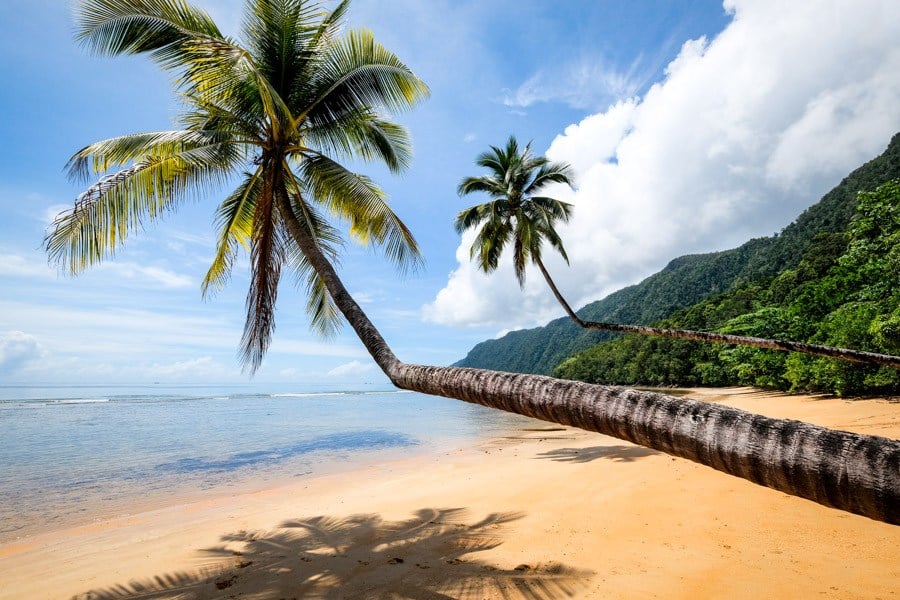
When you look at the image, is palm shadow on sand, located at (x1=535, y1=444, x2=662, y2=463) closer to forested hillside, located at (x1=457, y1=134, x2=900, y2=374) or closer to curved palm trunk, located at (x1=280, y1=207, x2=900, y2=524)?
curved palm trunk, located at (x1=280, y1=207, x2=900, y2=524)

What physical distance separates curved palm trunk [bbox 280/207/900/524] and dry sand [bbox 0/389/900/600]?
104 inches

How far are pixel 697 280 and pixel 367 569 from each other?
101092mm

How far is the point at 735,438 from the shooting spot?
148 centimetres

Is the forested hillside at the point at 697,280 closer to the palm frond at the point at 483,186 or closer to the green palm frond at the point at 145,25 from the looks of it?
the palm frond at the point at 483,186

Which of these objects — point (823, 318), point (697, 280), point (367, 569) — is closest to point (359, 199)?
point (367, 569)

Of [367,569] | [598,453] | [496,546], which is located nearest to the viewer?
[367,569]

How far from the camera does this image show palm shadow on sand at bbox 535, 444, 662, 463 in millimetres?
10255

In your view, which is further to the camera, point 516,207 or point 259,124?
point 516,207

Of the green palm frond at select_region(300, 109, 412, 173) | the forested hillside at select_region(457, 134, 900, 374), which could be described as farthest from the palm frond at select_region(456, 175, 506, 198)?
the forested hillside at select_region(457, 134, 900, 374)

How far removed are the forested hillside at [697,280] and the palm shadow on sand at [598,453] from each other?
4407cm

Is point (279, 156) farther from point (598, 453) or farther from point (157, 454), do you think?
point (157, 454)

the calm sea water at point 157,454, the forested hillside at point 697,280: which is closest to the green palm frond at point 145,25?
the calm sea water at point 157,454

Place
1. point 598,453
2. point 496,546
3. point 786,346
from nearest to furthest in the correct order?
point 496,546
point 786,346
point 598,453

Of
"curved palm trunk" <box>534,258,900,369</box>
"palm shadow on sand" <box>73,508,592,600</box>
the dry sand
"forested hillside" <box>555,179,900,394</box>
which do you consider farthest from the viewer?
"forested hillside" <box>555,179,900,394</box>
